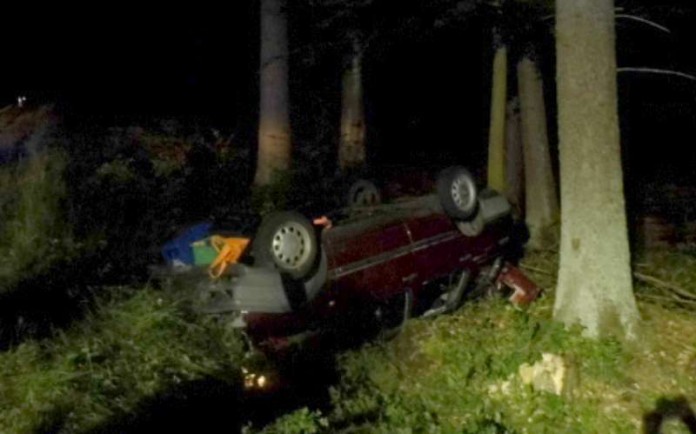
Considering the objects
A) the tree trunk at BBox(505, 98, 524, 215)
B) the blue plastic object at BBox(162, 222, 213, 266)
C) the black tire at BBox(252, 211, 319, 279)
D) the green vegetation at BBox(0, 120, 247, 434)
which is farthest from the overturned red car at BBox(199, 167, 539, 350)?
the tree trunk at BBox(505, 98, 524, 215)

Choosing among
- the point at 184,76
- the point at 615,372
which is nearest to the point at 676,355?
the point at 615,372

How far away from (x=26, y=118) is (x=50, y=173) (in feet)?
21.2

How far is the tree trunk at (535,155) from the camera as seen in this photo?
43.2ft

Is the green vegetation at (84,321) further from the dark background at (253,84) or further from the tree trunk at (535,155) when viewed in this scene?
the dark background at (253,84)

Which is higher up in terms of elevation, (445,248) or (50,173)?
(50,173)

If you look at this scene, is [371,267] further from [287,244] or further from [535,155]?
[535,155]

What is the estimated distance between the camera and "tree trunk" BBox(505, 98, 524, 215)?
14312 mm

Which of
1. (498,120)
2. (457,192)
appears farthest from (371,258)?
(498,120)

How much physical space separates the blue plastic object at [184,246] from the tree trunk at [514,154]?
7.07 m

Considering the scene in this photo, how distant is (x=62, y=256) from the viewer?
354 inches

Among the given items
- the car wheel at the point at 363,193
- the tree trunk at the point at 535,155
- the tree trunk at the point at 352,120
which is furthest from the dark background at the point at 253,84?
the car wheel at the point at 363,193

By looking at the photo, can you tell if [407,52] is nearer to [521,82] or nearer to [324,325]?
[521,82]

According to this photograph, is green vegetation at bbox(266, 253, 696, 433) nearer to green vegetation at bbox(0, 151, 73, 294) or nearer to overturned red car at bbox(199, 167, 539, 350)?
overturned red car at bbox(199, 167, 539, 350)

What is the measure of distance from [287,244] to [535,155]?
6.73 meters
